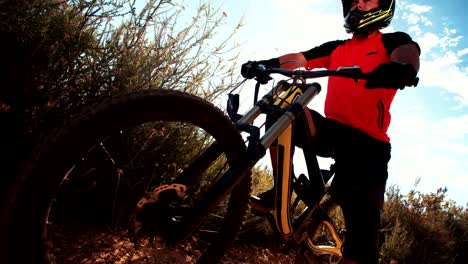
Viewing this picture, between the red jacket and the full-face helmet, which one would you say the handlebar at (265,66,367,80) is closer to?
the red jacket

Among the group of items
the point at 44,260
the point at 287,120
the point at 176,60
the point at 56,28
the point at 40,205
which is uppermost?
the point at 176,60

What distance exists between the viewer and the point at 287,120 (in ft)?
6.37

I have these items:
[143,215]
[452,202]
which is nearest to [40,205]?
[143,215]

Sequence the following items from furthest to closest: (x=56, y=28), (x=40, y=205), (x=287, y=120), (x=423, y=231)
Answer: (x=423, y=231) < (x=56, y=28) < (x=287, y=120) < (x=40, y=205)

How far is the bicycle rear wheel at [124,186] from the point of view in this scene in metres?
1.10

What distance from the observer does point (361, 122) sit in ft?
8.48

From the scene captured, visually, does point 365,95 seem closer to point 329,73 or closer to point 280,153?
point 329,73

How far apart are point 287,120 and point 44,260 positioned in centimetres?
132

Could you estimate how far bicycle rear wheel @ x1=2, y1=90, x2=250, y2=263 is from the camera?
3.59ft

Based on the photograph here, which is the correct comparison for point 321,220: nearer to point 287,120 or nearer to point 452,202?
point 287,120

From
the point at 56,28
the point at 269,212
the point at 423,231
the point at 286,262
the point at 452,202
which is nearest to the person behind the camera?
the point at 269,212

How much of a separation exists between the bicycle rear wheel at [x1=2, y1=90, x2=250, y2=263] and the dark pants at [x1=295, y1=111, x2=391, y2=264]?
905 mm

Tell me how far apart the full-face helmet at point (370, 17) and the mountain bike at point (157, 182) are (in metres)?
1.03

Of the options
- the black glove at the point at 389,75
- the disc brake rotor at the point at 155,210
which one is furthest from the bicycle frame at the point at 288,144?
the disc brake rotor at the point at 155,210
